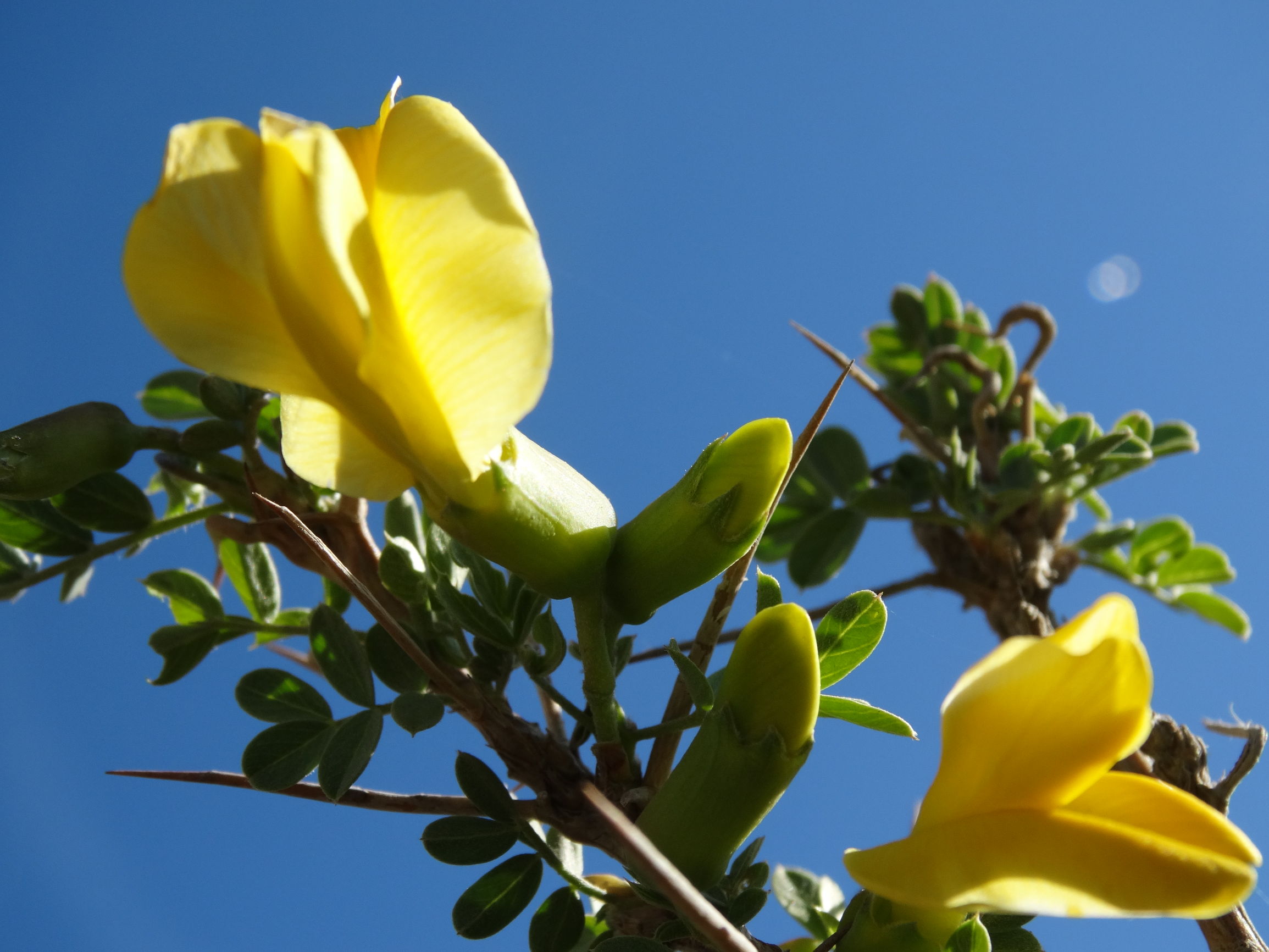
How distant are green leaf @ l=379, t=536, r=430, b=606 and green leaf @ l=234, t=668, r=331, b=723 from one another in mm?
100

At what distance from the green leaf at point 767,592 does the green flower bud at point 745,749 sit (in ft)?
0.17

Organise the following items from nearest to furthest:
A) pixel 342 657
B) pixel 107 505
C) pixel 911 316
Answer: pixel 342 657 → pixel 107 505 → pixel 911 316

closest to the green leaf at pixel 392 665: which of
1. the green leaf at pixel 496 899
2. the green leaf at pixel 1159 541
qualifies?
the green leaf at pixel 496 899

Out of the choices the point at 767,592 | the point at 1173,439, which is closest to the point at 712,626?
the point at 767,592

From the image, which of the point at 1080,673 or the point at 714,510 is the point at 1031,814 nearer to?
the point at 1080,673

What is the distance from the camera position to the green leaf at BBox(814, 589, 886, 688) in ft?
1.65

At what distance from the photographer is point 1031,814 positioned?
1.36 ft

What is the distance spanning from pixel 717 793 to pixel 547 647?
15 cm

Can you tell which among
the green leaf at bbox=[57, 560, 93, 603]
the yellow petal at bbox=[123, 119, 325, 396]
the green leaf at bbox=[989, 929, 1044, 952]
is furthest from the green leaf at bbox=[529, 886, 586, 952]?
the green leaf at bbox=[57, 560, 93, 603]

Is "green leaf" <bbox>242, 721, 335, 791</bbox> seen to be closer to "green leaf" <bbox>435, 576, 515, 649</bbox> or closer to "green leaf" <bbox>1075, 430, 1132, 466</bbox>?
"green leaf" <bbox>435, 576, 515, 649</bbox>

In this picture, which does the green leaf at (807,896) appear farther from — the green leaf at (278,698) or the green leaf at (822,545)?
the green leaf at (822,545)

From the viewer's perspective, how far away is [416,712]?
21.0 inches

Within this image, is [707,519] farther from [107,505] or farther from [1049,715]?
[107,505]

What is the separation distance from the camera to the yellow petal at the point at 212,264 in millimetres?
405
